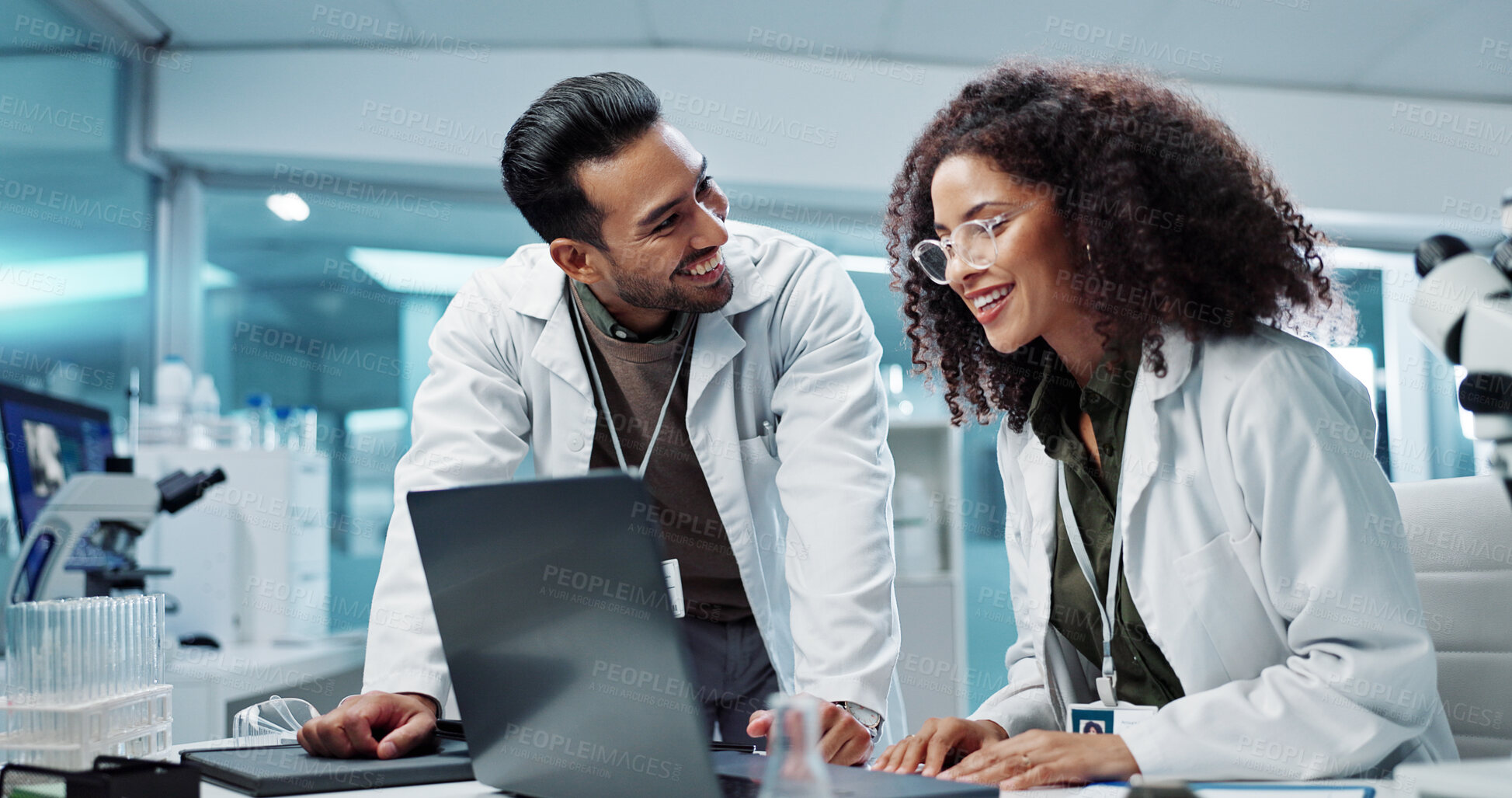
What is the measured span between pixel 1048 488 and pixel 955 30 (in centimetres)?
313

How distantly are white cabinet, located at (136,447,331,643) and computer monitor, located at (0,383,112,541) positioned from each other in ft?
1.88

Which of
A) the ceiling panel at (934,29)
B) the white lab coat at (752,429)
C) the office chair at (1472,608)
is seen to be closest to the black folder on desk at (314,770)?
the white lab coat at (752,429)

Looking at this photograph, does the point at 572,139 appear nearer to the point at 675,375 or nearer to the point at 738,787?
the point at 675,375

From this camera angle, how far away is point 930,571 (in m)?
4.07

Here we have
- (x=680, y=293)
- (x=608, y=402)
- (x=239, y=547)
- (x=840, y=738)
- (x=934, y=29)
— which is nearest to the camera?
(x=840, y=738)

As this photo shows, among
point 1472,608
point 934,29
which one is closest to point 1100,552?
point 1472,608

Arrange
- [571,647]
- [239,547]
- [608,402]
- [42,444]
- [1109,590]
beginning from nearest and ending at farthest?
[571,647] → [1109,590] → [608,402] → [42,444] → [239,547]

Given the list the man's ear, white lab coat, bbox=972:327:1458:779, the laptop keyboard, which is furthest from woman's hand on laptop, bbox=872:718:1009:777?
the man's ear

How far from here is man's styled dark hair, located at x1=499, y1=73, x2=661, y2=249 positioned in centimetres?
158

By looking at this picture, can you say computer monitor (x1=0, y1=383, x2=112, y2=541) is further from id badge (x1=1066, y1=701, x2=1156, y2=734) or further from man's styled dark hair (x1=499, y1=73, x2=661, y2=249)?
id badge (x1=1066, y1=701, x2=1156, y2=734)

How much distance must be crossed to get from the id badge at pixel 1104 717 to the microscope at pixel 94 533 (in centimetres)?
172

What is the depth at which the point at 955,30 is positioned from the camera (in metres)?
4.04

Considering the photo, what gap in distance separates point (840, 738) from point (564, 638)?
0.38m

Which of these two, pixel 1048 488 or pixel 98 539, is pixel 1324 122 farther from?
pixel 98 539
